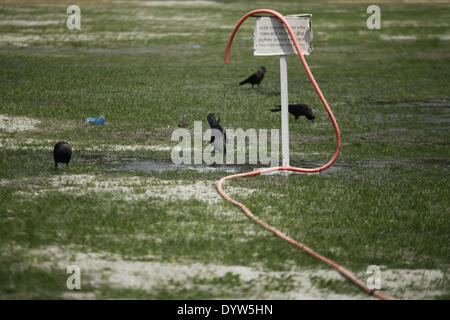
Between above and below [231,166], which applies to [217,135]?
above

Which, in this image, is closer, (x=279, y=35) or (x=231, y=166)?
(x=279, y=35)

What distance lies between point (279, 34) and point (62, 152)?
11.9 feet

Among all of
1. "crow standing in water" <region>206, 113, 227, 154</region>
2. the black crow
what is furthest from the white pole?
the black crow

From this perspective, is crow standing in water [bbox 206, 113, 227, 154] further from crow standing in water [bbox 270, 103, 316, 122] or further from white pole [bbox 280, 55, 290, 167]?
crow standing in water [bbox 270, 103, 316, 122]

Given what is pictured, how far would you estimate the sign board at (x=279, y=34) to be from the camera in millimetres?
9820

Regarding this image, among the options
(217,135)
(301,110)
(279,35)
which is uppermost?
(279,35)

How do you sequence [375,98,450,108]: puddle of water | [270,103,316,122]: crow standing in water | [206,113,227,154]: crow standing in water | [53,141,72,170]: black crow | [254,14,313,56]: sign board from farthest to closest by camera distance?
[375,98,450,108]: puddle of water, [270,103,316,122]: crow standing in water, [206,113,227,154]: crow standing in water, [53,141,72,170]: black crow, [254,14,313,56]: sign board

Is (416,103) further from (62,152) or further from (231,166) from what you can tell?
(62,152)

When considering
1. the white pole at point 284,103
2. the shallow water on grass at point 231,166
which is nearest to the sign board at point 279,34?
the white pole at point 284,103

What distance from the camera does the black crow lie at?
33.8ft

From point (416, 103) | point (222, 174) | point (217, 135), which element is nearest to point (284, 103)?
point (222, 174)

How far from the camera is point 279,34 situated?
9859mm

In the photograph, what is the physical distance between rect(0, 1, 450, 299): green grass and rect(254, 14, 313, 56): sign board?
1921 mm

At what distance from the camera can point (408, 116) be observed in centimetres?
1717
